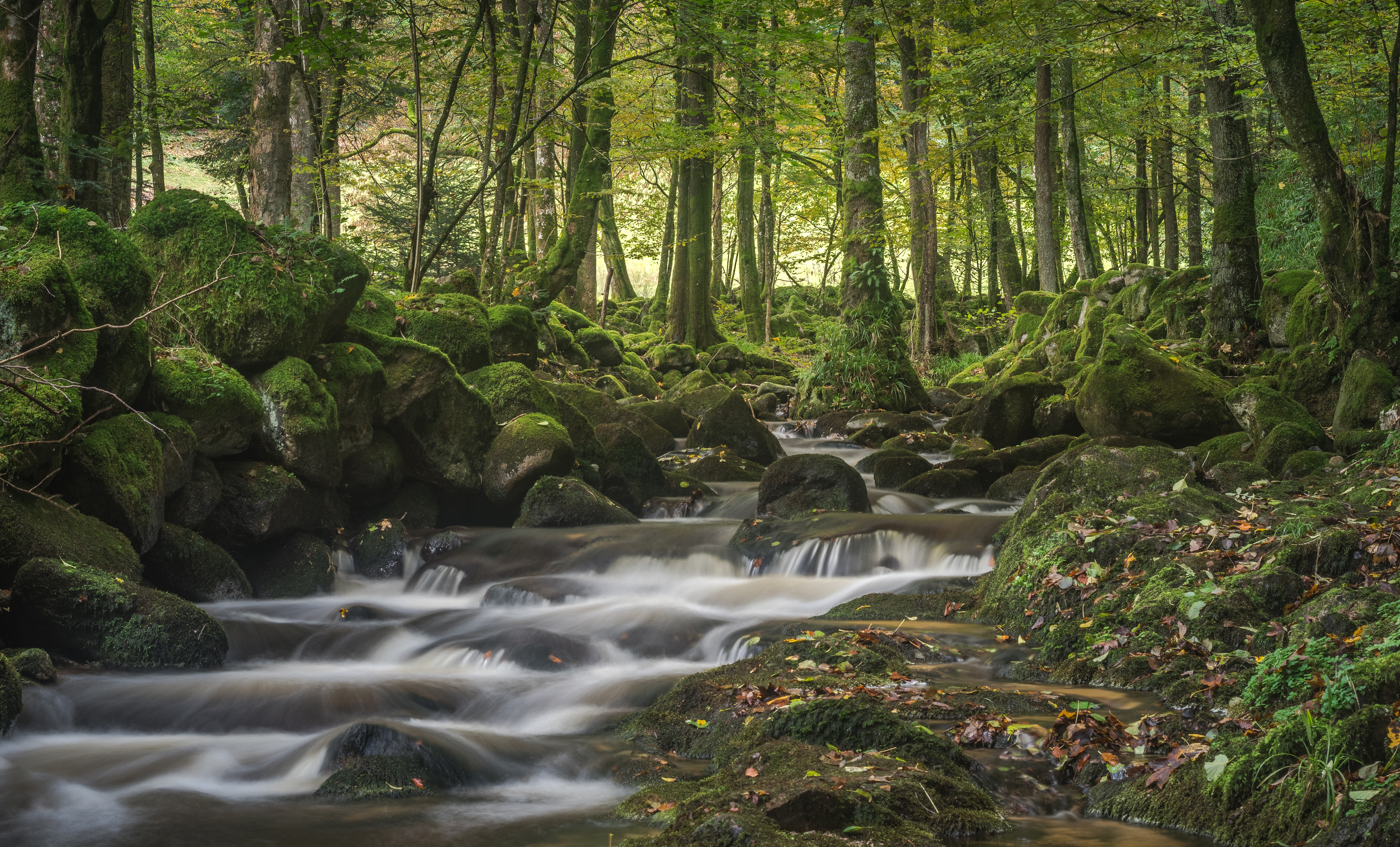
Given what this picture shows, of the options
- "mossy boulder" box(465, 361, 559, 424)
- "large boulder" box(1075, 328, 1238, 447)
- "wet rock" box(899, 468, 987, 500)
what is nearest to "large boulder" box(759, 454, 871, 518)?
"wet rock" box(899, 468, 987, 500)

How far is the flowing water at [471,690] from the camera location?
4.09 metres

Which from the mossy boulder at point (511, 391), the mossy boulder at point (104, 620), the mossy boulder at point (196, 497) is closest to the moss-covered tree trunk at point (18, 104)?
the mossy boulder at point (196, 497)

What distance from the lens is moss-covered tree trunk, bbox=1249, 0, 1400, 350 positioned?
8.11m

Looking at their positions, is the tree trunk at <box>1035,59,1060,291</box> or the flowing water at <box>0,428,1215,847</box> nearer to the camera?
the flowing water at <box>0,428,1215,847</box>

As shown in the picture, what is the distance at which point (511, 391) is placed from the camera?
1166cm

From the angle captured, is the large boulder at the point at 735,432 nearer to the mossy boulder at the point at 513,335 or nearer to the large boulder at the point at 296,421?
the mossy boulder at the point at 513,335

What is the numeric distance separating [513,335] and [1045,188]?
11.4 meters

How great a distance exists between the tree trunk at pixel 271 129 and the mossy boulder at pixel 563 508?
482cm

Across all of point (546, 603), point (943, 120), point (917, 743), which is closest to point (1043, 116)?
point (943, 120)

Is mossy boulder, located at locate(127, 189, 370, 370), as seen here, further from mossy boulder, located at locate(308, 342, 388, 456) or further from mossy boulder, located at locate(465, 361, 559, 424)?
mossy boulder, located at locate(465, 361, 559, 424)

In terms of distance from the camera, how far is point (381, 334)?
10422 mm

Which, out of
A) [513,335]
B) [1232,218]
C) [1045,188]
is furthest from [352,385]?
[1045,188]

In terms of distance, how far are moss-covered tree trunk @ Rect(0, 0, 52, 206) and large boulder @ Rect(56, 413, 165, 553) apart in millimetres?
2561

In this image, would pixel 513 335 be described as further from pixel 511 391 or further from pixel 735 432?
pixel 735 432
